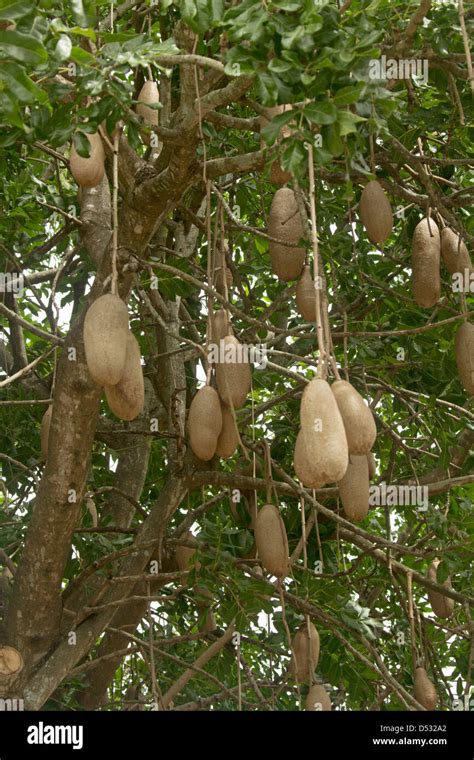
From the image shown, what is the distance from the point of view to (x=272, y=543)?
2.37 meters

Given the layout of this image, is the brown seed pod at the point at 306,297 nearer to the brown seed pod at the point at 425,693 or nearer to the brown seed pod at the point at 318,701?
the brown seed pod at the point at 318,701

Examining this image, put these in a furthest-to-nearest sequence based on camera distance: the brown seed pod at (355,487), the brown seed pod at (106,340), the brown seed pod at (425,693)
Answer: the brown seed pod at (425,693) < the brown seed pod at (355,487) < the brown seed pod at (106,340)

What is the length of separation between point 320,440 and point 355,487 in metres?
0.78

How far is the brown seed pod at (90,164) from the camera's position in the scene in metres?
2.03

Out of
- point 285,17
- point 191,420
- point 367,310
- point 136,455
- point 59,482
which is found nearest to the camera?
point 285,17

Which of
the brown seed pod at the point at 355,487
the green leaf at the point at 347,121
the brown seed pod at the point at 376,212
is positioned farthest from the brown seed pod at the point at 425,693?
the green leaf at the point at 347,121

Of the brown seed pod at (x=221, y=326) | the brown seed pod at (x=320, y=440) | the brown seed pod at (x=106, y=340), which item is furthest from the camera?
the brown seed pod at (x=221, y=326)

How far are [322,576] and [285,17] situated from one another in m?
1.69

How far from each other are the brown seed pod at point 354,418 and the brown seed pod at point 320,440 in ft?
0.51

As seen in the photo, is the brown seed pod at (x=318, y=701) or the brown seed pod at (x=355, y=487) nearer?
the brown seed pod at (x=355, y=487)

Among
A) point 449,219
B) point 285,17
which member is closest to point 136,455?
point 449,219

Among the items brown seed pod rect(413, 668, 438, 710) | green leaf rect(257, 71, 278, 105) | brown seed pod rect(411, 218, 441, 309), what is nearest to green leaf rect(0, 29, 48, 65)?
green leaf rect(257, 71, 278, 105)

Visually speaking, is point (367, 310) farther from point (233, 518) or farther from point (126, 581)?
point (126, 581)
